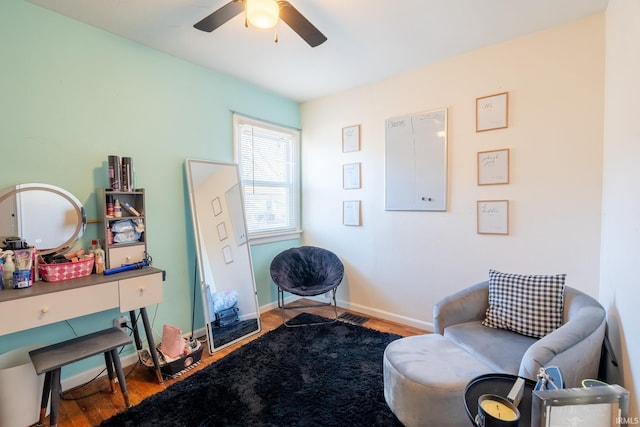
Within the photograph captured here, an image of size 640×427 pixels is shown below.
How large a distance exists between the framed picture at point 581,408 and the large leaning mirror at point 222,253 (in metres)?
2.43

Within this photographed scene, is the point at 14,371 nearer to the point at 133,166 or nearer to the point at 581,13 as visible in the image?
the point at 133,166

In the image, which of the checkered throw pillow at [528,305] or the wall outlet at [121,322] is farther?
the wall outlet at [121,322]

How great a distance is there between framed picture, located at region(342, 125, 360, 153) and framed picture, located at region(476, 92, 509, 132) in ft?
4.06

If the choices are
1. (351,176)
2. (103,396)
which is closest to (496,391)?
Result: (103,396)

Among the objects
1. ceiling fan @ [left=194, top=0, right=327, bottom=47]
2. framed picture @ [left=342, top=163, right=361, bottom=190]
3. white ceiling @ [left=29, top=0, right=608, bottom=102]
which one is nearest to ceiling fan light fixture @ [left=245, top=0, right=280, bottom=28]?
ceiling fan @ [left=194, top=0, right=327, bottom=47]

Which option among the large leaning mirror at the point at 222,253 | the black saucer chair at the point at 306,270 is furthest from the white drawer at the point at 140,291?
the black saucer chair at the point at 306,270

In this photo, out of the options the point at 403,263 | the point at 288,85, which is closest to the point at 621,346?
the point at 403,263

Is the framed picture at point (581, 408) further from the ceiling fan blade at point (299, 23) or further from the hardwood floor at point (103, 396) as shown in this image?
the hardwood floor at point (103, 396)

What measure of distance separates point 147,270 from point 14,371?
0.82 meters

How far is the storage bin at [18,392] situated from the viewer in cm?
163

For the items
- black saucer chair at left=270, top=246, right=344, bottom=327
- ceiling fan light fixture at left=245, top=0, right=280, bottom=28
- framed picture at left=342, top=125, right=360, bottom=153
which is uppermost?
ceiling fan light fixture at left=245, top=0, right=280, bottom=28

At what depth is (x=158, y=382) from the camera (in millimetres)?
2168

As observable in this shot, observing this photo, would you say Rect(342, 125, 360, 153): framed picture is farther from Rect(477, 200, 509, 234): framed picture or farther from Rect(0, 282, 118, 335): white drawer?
Rect(0, 282, 118, 335): white drawer

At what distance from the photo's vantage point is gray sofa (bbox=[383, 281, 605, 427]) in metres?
1.38
